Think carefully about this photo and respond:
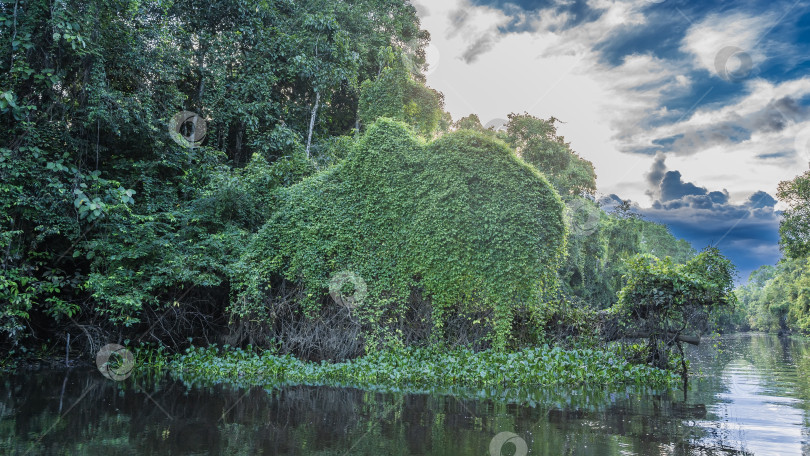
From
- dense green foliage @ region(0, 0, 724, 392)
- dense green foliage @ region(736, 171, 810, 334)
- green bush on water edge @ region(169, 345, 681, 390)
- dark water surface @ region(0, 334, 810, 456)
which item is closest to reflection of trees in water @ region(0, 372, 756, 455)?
dark water surface @ region(0, 334, 810, 456)

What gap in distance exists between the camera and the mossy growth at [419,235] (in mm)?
10531

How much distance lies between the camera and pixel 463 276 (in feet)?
35.4

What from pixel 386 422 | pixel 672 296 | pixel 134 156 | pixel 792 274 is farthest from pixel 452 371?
pixel 792 274

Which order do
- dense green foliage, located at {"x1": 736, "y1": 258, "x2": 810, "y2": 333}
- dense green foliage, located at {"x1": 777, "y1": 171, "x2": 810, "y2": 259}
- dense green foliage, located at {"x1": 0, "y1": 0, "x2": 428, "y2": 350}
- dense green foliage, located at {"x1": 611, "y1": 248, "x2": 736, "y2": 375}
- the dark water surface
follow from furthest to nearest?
dense green foliage, located at {"x1": 736, "y1": 258, "x2": 810, "y2": 333}, dense green foliage, located at {"x1": 777, "y1": 171, "x2": 810, "y2": 259}, dense green foliage, located at {"x1": 0, "y1": 0, "x2": 428, "y2": 350}, dense green foliage, located at {"x1": 611, "y1": 248, "x2": 736, "y2": 375}, the dark water surface

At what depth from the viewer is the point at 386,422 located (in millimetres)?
5898

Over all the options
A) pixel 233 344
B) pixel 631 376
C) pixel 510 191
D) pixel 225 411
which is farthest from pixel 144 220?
pixel 631 376

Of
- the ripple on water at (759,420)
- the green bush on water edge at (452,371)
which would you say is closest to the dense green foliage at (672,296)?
the green bush on water edge at (452,371)

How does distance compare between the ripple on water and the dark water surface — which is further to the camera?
A: the ripple on water

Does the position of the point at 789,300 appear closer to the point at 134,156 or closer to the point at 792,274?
the point at 792,274

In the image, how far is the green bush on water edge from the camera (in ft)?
31.2

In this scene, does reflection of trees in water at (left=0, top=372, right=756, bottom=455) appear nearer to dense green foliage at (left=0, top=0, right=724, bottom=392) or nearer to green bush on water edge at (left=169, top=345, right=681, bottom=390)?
green bush on water edge at (left=169, top=345, right=681, bottom=390)

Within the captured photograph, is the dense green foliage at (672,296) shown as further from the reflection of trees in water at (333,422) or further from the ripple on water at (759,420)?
the reflection of trees in water at (333,422)

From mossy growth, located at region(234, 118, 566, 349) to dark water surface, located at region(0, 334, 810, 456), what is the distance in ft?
8.77

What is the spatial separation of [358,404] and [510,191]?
5694mm
